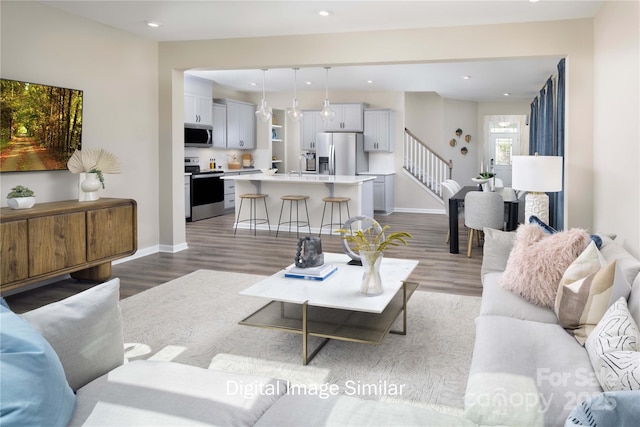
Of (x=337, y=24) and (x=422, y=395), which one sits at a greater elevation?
(x=337, y=24)

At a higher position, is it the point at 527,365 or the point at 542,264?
the point at 542,264

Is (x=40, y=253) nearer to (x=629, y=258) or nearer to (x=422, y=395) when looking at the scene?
(x=422, y=395)

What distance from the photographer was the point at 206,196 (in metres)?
9.57

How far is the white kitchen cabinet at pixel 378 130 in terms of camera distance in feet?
34.6

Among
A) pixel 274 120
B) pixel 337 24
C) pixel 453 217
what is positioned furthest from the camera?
pixel 274 120

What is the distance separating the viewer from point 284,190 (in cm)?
820

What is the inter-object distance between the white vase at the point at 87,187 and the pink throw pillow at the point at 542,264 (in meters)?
3.85

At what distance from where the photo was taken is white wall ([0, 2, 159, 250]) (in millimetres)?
4473

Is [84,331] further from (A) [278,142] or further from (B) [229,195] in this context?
(A) [278,142]

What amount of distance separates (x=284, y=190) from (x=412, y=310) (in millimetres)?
4591

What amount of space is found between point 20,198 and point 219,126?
6.17 meters

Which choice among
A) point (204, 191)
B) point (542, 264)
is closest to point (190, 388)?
point (542, 264)

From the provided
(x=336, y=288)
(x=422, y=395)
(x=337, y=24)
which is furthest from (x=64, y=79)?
(x=422, y=395)

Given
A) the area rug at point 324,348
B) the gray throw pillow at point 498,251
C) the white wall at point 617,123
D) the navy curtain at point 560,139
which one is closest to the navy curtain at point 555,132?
the navy curtain at point 560,139
